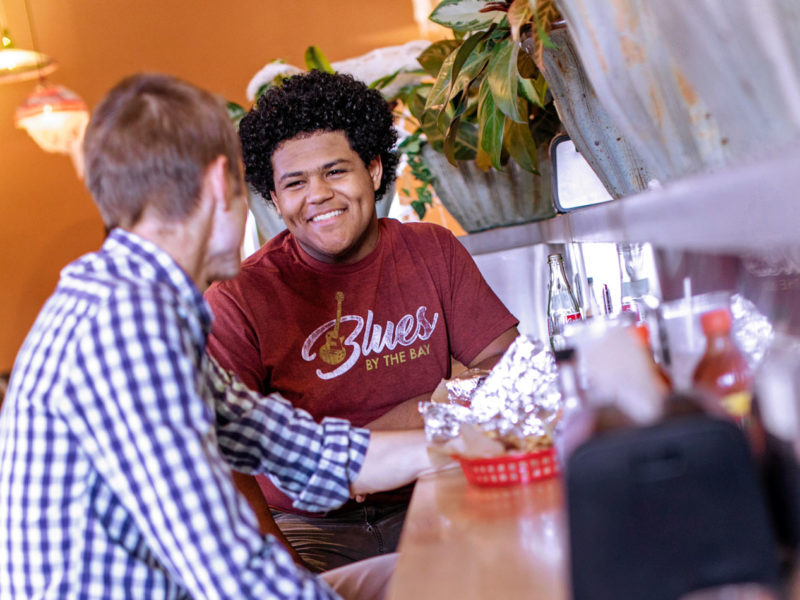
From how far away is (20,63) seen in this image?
395 centimetres

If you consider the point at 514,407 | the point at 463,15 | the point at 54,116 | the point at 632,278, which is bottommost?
the point at 514,407

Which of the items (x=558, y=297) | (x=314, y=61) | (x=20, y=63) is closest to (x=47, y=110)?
(x=20, y=63)

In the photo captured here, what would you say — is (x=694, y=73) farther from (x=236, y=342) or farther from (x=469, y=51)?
(x=236, y=342)

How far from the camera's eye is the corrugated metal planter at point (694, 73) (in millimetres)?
579

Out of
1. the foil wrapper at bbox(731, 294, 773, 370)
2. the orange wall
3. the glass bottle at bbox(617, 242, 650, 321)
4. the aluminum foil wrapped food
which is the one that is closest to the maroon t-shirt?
the glass bottle at bbox(617, 242, 650, 321)

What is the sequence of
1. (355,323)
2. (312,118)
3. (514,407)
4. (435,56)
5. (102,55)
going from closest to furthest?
1. (514,407)
2. (355,323)
3. (312,118)
4. (435,56)
5. (102,55)

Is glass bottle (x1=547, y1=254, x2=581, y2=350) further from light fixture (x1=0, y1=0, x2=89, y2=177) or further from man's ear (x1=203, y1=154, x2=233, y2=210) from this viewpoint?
light fixture (x1=0, y1=0, x2=89, y2=177)

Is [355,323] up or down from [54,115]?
down

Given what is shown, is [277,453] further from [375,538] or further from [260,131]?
[260,131]

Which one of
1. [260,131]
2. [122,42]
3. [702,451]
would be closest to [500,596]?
[702,451]

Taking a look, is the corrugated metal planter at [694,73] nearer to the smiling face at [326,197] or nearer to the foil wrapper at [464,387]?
the foil wrapper at [464,387]

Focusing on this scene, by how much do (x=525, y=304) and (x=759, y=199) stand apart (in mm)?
1592

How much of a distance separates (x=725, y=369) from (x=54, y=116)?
376cm

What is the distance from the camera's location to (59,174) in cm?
412
